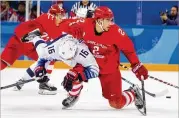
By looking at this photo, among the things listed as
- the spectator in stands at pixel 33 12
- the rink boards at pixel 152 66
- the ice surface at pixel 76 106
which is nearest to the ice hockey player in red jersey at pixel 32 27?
the ice surface at pixel 76 106

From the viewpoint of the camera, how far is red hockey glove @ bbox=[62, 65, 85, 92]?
3943 mm

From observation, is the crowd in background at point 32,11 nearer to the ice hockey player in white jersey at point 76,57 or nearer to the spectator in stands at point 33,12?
the spectator in stands at point 33,12

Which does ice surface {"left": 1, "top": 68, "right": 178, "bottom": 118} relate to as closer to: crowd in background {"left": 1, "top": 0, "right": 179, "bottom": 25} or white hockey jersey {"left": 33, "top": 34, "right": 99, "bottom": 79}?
white hockey jersey {"left": 33, "top": 34, "right": 99, "bottom": 79}

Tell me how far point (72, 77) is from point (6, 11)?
15.6ft

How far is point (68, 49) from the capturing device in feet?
13.1

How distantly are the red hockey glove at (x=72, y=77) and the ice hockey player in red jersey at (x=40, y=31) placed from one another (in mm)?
967

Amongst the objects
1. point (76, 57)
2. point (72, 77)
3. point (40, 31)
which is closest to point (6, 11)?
point (40, 31)

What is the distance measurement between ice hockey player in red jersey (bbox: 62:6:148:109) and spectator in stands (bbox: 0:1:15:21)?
449cm

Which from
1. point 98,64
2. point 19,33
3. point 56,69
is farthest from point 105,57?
point 56,69

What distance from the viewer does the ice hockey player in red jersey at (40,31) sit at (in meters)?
4.94

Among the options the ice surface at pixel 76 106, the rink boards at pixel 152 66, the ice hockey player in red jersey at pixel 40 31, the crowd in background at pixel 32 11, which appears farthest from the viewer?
the crowd in background at pixel 32 11

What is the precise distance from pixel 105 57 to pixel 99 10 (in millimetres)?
367

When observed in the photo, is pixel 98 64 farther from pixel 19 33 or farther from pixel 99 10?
pixel 19 33

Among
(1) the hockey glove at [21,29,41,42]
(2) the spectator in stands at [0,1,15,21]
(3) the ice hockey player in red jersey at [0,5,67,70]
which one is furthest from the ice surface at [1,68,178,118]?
(2) the spectator in stands at [0,1,15,21]
